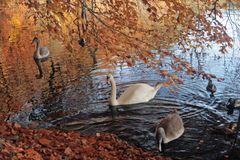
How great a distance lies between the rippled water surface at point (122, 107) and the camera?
8.65 meters

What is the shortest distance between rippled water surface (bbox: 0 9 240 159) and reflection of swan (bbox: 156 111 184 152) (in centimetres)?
18

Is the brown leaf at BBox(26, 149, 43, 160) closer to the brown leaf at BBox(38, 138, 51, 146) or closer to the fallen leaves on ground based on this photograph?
the fallen leaves on ground

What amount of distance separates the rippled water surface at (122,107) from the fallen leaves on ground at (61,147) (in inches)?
25.4

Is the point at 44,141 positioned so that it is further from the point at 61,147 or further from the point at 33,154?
the point at 33,154

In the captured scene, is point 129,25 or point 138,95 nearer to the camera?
point 129,25

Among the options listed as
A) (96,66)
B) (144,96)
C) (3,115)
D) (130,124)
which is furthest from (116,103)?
(96,66)

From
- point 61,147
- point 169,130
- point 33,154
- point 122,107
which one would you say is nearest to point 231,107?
point 169,130

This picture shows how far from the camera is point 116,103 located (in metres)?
11.3

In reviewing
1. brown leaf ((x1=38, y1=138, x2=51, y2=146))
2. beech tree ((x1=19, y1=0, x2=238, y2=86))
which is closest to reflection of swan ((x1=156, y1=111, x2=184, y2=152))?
beech tree ((x1=19, y1=0, x2=238, y2=86))

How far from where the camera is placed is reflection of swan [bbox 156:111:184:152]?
8.25 metres

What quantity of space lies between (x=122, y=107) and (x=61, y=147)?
194 inches

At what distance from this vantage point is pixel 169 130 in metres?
8.45

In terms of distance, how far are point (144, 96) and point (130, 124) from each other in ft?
6.28

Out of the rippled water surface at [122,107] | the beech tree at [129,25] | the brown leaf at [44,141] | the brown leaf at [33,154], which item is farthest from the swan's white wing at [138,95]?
the brown leaf at [33,154]
